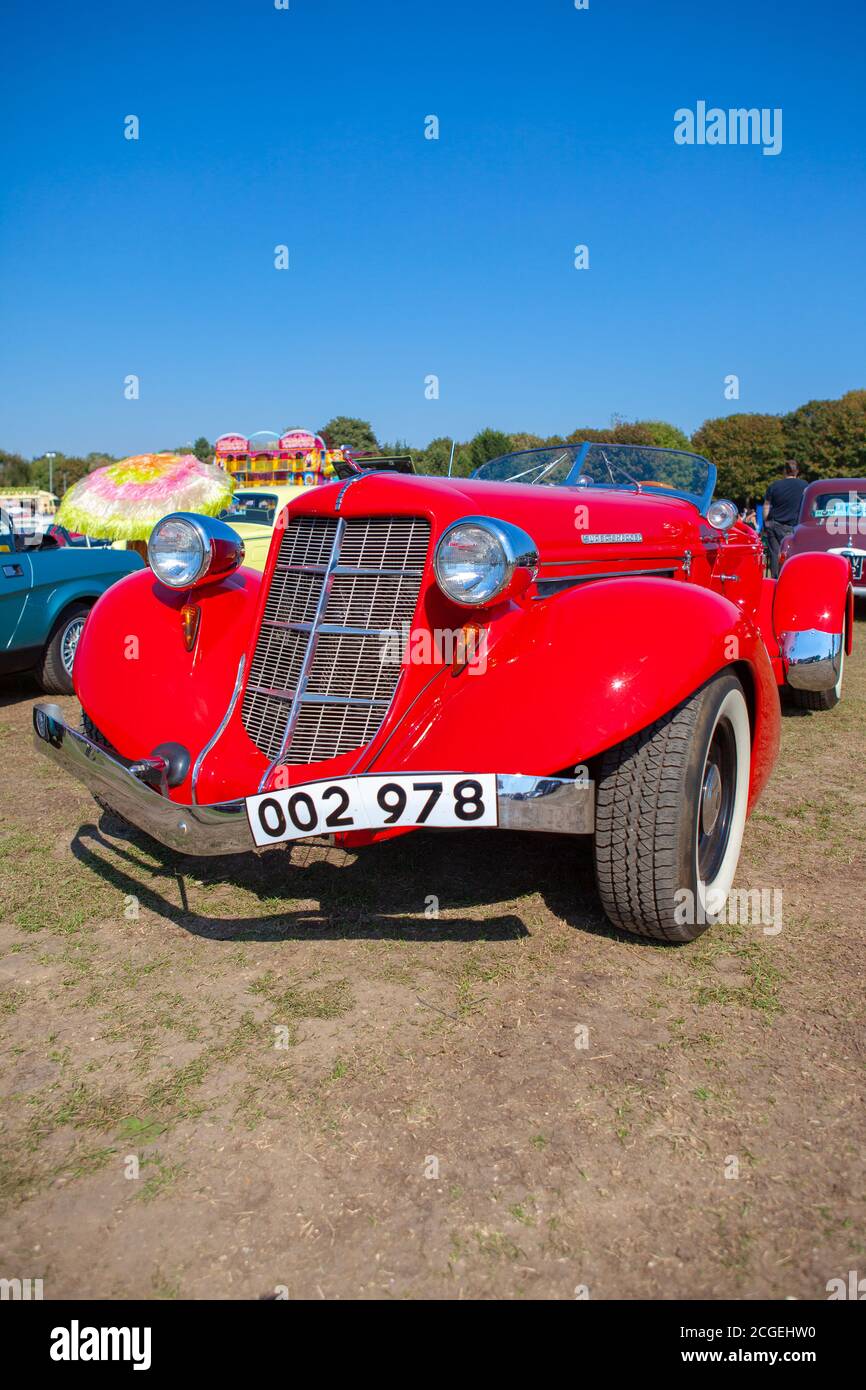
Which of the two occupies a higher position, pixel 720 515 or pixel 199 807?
pixel 720 515

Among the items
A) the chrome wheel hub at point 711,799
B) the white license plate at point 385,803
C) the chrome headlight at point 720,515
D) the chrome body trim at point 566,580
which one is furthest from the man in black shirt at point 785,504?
the white license plate at point 385,803

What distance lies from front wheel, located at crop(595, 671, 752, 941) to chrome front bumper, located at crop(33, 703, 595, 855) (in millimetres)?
156

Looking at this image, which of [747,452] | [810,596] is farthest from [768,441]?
[810,596]

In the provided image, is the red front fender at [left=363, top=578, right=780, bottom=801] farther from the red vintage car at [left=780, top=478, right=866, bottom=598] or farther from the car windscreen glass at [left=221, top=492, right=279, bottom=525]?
the car windscreen glass at [left=221, top=492, right=279, bottom=525]

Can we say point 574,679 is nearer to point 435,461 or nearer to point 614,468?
point 614,468

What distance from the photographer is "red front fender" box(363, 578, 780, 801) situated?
8.41ft

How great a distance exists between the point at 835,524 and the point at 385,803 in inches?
399

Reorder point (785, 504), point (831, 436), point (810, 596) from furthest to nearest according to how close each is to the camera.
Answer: point (831, 436) < point (785, 504) < point (810, 596)

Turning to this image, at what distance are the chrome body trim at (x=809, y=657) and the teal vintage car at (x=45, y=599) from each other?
4768 mm

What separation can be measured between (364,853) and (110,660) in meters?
1.26

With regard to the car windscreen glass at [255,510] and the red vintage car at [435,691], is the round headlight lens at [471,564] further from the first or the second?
the car windscreen glass at [255,510]

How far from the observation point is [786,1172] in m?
1.94

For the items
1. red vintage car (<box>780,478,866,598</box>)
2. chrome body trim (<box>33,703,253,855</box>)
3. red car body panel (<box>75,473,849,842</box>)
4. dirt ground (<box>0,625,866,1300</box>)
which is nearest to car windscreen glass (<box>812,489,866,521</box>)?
red vintage car (<box>780,478,866,598</box>)

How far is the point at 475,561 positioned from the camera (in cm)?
276
